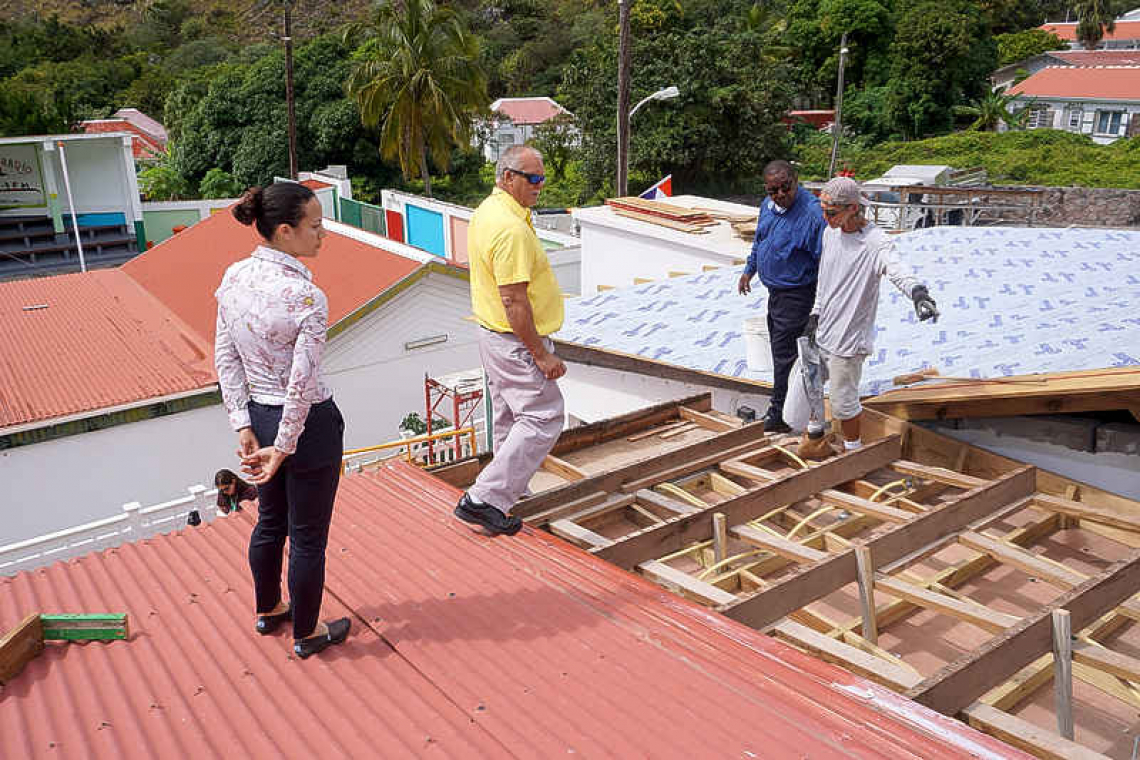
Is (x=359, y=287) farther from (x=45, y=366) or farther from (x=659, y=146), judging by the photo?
(x=659, y=146)

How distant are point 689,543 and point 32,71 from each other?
65937mm

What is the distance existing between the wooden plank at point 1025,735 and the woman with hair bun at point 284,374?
8.34ft

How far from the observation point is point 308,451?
3098 millimetres

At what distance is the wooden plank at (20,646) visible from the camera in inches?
133

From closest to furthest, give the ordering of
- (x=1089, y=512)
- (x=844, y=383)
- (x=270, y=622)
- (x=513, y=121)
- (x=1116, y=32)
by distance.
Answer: (x=270, y=622) < (x=1089, y=512) < (x=844, y=383) < (x=513, y=121) < (x=1116, y=32)

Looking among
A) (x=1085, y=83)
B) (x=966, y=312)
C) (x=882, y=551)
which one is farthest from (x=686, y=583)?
(x=1085, y=83)

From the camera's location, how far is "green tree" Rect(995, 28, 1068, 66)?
5934 cm

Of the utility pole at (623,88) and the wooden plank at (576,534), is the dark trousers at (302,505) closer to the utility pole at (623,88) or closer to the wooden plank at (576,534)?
the wooden plank at (576,534)

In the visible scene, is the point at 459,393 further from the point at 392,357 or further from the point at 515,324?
the point at 515,324

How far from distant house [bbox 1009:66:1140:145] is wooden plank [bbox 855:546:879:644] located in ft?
180

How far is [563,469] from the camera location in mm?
5773

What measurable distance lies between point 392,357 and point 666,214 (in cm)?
588

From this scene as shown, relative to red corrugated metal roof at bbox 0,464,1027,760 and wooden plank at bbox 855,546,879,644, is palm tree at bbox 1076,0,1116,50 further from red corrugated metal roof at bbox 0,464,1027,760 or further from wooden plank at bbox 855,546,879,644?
red corrugated metal roof at bbox 0,464,1027,760

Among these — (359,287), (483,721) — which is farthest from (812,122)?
(483,721)
